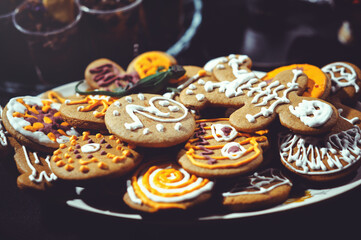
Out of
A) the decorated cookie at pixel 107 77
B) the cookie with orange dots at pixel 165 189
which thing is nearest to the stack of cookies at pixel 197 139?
the cookie with orange dots at pixel 165 189

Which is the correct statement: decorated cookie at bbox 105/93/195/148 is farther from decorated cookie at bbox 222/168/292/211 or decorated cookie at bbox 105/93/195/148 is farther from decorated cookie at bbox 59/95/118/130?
decorated cookie at bbox 222/168/292/211

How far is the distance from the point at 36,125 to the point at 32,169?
0.51 ft

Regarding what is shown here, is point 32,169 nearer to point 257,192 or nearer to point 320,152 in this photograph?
point 257,192

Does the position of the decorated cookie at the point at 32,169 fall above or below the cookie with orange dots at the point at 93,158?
below

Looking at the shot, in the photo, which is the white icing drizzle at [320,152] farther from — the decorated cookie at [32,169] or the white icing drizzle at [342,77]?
the decorated cookie at [32,169]

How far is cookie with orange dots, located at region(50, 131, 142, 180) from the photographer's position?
1.06 m

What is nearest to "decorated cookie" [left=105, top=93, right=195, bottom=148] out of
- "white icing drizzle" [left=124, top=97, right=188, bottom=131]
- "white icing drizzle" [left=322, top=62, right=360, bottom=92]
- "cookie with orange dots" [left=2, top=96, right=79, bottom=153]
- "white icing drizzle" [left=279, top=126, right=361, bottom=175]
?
"white icing drizzle" [left=124, top=97, right=188, bottom=131]

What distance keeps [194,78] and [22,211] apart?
2.78ft

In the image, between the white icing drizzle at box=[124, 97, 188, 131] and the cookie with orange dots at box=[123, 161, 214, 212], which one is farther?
the white icing drizzle at box=[124, 97, 188, 131]

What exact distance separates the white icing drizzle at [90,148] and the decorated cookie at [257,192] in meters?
0.42

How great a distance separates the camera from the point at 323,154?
114cm

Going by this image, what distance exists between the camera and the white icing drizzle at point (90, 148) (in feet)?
3.71

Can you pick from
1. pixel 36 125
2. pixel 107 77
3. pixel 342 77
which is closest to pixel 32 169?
pixel 36 125

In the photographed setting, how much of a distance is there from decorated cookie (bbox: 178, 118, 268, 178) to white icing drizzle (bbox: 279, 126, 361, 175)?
94mm
